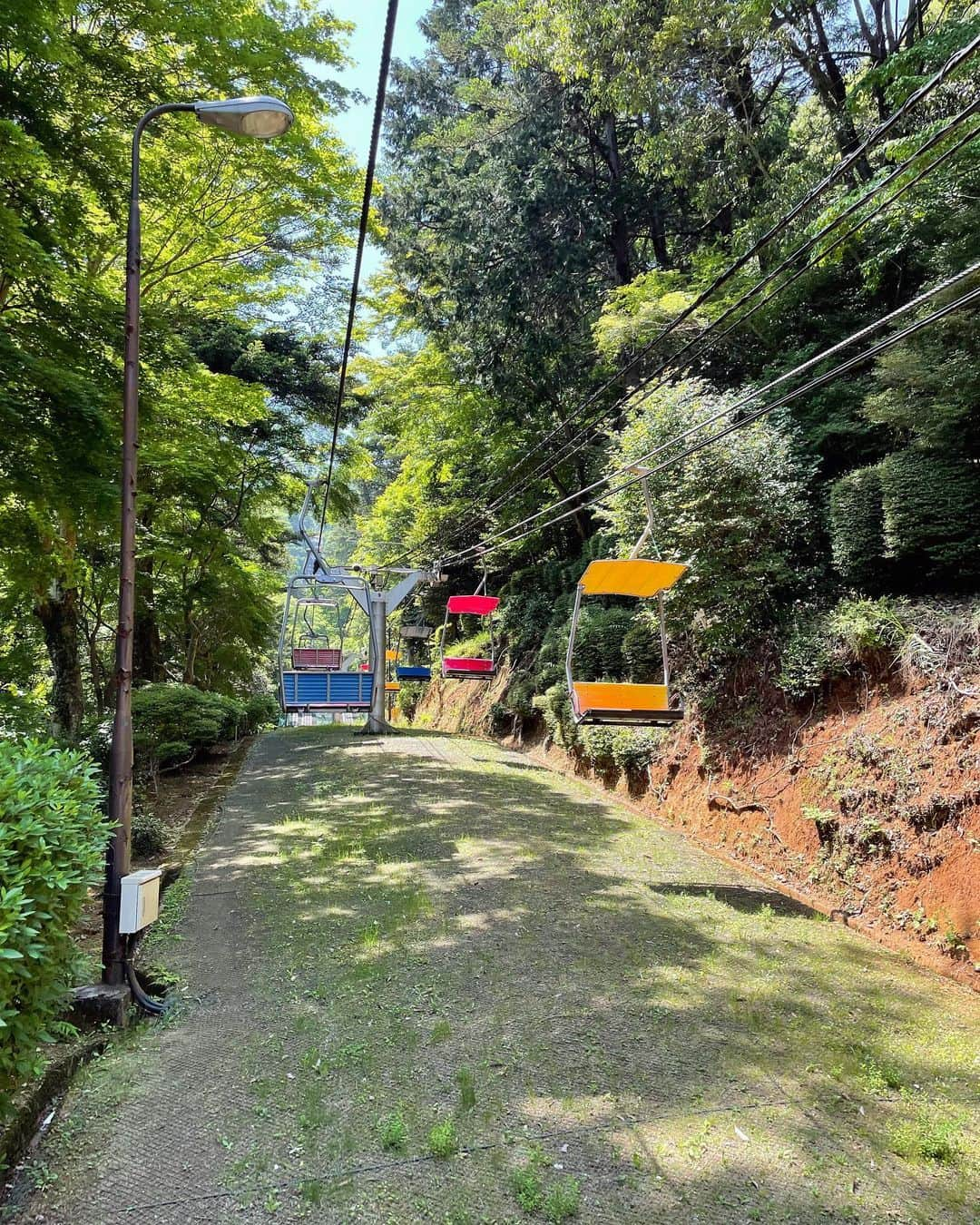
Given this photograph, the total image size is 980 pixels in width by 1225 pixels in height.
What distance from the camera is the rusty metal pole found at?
4.07 m

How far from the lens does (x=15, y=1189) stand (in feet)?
8.63

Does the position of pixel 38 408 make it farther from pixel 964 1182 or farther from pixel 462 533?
pixel 462 533

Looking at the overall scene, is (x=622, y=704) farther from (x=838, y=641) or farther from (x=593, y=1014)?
(x=593, y=1014)

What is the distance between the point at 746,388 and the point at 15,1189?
10.3 m

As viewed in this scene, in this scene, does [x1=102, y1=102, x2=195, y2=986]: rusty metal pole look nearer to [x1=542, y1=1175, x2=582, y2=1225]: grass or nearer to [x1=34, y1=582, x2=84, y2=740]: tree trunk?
[x1=542, y1=1175, x2=582, y2=1225]: grass

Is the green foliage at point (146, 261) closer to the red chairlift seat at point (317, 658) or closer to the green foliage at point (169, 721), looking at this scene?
the green foliage at point (169, 721)

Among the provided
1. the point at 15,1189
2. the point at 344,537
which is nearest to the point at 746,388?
the point at 15,1189

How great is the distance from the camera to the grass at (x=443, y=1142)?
2885 millimetres

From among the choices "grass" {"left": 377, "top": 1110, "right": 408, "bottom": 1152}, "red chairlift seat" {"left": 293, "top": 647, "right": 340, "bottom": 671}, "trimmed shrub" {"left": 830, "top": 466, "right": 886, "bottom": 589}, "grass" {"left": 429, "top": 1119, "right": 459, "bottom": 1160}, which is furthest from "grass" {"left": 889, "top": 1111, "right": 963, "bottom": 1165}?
"red chairlift seat" {"left": 293, "top": 647, "right": 340, "bottom": 671}

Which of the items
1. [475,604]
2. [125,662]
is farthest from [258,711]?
[125,662]

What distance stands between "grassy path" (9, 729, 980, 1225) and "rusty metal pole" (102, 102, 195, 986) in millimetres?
634

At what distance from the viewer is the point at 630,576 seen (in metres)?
6.45

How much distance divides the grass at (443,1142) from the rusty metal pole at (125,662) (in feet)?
7.23

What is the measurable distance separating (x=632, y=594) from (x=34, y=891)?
5339mm
